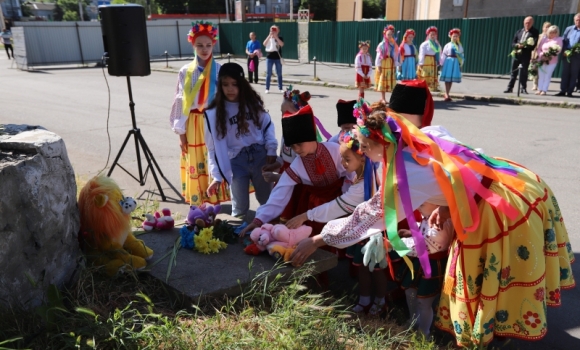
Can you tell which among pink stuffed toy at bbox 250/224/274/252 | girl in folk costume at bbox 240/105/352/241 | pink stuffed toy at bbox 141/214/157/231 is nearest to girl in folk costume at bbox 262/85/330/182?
girl in folk costume at bbox 240/105/352/241

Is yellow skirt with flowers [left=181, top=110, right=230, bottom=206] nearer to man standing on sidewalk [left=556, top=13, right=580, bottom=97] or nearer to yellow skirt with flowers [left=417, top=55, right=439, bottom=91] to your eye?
yellow skirt with flowers [left=417, top=55, right=439, bottom=91]

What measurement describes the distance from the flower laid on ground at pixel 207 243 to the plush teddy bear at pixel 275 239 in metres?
0.20

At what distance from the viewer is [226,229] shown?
12.3ft

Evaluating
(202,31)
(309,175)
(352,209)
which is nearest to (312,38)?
(202,31)

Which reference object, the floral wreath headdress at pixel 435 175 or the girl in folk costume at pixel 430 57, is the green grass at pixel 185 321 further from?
the girl in folk costume at pixel 430 57

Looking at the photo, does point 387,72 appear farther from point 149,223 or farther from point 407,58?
point 149,223

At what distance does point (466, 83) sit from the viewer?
15.6 meters

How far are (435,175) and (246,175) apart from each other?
7.30ft

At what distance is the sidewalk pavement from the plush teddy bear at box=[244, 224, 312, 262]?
10.2 m

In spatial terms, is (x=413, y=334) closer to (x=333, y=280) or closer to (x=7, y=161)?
(x=333, y=280)

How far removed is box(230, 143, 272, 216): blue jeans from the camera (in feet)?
14.7

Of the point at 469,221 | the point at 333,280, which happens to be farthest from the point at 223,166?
the point at 469,221

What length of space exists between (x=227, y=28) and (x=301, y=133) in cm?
2581

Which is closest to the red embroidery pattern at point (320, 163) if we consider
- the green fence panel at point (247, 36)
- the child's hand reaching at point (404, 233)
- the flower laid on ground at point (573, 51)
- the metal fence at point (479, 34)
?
the child's hand reaching at point (404, 233)
